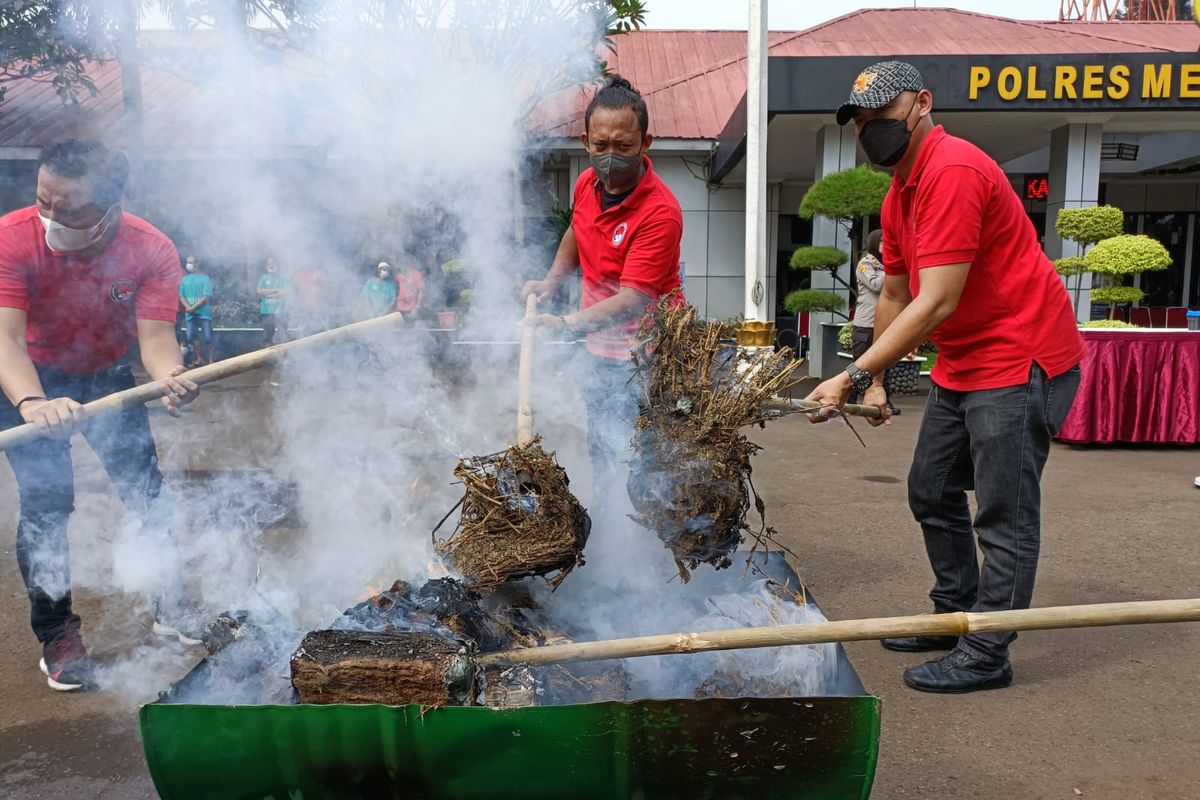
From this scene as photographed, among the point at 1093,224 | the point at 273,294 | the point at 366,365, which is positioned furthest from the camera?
the point at 1093,224

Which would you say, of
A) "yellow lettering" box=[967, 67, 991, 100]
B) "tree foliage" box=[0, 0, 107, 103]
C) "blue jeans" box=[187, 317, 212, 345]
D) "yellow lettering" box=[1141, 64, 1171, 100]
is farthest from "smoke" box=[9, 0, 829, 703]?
"yellow lettering" box=[1141, 64, 1171, 100]

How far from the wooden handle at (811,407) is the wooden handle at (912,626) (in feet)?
2.37

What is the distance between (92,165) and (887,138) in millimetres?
2785

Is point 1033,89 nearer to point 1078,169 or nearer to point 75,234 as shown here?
point 1078,169

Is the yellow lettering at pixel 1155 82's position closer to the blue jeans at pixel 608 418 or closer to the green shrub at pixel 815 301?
the green shrub at pixel 815 301

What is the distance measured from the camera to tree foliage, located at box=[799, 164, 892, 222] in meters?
10.0

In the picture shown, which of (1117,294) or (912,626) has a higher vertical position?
(1117,294)

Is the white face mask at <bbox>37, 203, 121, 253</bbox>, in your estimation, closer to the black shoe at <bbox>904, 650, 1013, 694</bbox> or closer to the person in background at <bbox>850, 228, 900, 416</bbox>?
the black shoe at <bbox>904, 650, 1013, 694</bbox>

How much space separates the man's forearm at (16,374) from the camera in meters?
2.90

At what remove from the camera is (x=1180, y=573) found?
4281mm

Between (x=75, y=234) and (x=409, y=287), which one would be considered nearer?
(x=75, y=234)

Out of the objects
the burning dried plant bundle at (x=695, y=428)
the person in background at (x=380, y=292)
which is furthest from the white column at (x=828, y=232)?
the burning dried plant bundle at (x=695, y=428)

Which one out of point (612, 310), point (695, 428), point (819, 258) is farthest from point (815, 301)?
point (695, 428)

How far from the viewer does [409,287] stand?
6352 mm
